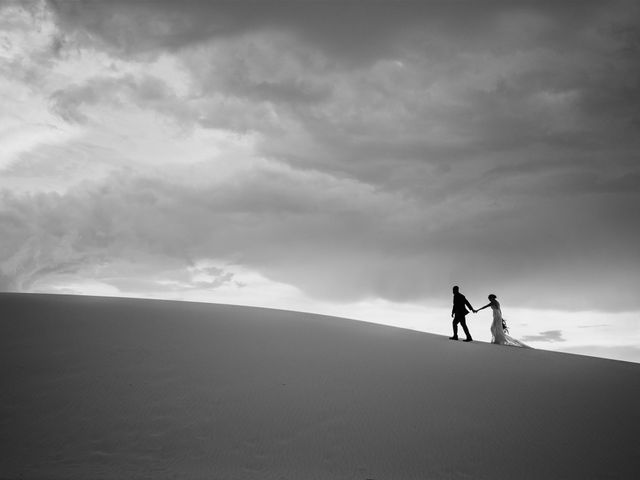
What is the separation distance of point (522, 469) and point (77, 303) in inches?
371

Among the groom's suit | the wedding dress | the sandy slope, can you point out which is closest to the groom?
the groom's suit

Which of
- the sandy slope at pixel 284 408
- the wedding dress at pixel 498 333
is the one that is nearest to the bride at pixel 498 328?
the wedding dress at pixel 498 333

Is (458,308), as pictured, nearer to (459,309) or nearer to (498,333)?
(459,309)

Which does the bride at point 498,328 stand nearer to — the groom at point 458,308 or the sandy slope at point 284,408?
the groom at point 458,308

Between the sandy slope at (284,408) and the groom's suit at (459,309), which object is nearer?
the sandy slope at (284,408)

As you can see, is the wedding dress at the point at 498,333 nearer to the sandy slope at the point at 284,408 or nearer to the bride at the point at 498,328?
the bride at the point at 498,328

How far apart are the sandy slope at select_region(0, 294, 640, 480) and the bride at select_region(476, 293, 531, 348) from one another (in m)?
2.55

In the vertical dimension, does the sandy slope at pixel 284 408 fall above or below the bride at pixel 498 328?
below

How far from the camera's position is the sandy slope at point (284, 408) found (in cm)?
363

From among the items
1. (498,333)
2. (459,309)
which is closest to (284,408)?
(459,309)

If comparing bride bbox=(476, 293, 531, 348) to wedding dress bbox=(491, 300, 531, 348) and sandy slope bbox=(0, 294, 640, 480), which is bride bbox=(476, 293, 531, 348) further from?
sandy slope bbox=(0, 294, 640, 480)

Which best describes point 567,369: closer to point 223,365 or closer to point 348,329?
point 348,329

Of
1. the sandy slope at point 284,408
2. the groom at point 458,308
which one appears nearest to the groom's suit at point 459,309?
the groom at point 458,308

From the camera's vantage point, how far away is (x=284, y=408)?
4.65 metres
